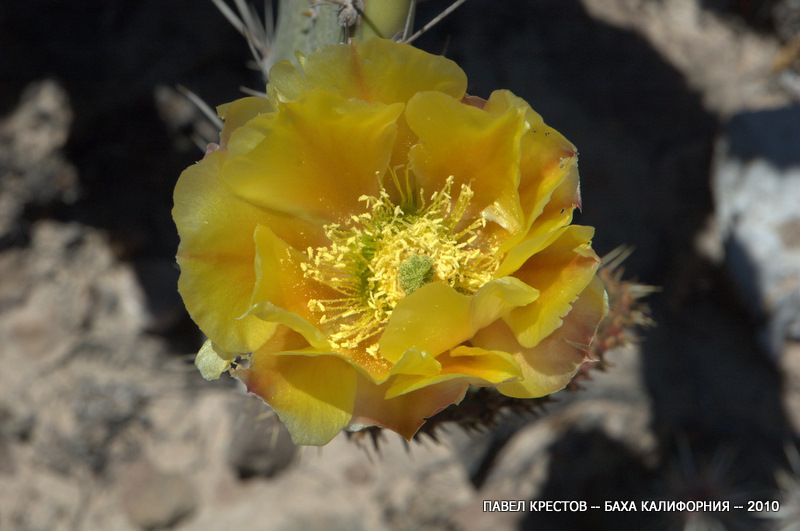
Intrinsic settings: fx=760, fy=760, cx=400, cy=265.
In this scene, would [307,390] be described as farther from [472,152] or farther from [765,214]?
[765,214]

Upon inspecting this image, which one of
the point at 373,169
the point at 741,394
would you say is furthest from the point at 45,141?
the point at 741,394

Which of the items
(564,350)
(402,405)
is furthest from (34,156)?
(564,350)

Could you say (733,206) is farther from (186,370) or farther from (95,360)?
(95,360)

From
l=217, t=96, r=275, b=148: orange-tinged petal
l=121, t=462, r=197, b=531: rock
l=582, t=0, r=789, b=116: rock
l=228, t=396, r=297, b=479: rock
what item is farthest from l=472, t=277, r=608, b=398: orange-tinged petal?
l=582, t=0, r=789, b=116: rock

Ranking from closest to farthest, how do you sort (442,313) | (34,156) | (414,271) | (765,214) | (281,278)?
1. (442,313)
2. (281,278)
3. (414,271)
4. (34,156)
5. (765,214)

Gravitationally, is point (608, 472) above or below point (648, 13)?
below

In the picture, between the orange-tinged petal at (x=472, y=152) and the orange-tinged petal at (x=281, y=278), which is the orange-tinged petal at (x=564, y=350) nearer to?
the orange-tinged petal at (x=472, y=152)
